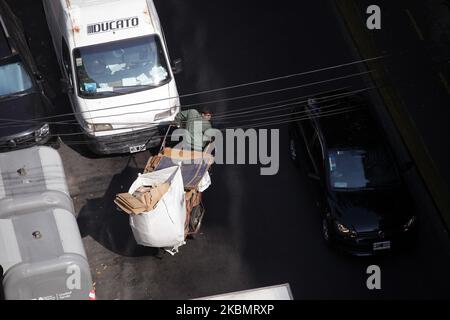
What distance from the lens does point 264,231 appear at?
57.0 feet

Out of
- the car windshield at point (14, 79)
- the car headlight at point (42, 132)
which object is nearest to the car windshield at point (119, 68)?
the car headlight at point (42, 132)

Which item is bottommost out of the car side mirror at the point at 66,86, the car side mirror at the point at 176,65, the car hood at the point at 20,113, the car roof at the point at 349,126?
the car roof at the point at 349,126

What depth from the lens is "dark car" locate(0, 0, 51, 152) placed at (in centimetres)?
1831

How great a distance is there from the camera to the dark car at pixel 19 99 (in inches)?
721

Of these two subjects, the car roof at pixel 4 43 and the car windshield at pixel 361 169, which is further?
the car roof at pixel 4 43

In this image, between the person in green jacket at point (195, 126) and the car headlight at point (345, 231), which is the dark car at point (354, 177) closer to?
the car headlight at point (345, 231)

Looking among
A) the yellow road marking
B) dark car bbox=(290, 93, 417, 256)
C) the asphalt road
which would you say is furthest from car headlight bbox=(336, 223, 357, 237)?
the yellow road marking

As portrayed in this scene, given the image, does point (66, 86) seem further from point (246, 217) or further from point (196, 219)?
point (246, 217)

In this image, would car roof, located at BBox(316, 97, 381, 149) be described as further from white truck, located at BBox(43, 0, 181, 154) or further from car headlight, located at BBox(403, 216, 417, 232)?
white truck, located at BBox(43, 0, 181, 154)

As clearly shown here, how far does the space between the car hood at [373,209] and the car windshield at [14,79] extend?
7480 mm

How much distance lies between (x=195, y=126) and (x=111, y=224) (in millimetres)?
2718

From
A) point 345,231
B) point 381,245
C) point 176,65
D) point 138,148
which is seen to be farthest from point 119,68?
point 381,245

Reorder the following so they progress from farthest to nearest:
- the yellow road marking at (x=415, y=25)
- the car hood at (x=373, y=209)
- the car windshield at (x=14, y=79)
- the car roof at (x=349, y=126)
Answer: the yellow road marking at (x=415, y=25) < the car windshield at (x=14, y=79) < the car roof at (x=349, y=126) < the car hood at (x=373, y=209)
